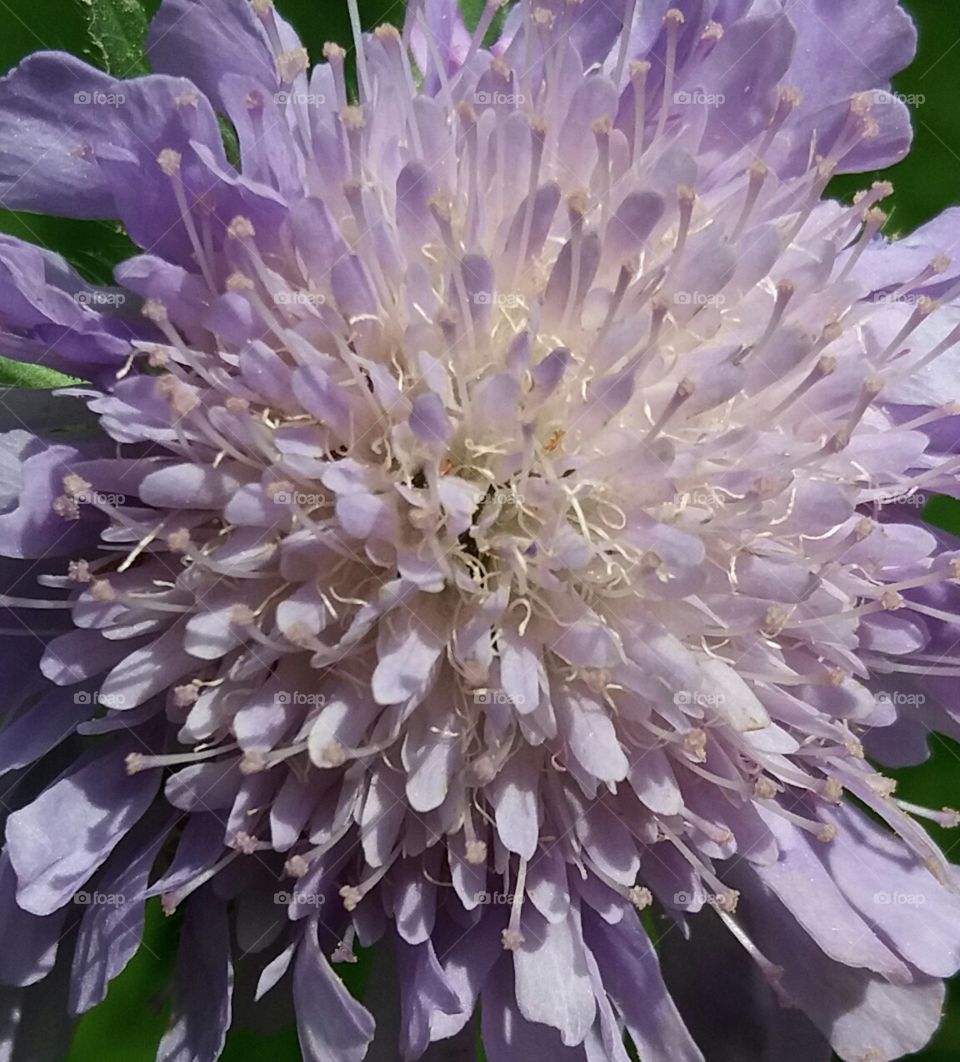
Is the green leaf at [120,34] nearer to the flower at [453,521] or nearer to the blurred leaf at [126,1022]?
the flower at [453,521]

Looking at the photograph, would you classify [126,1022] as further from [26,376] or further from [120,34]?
[120,34]

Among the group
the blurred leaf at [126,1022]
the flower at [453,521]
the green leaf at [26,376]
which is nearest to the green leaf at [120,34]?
the flower at [453,521]

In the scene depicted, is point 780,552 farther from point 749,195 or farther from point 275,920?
point 275,920

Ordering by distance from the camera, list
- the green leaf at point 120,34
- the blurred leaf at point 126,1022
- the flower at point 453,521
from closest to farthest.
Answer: the flower at point 453,521 → the green leaf at point 120,34 → the blurred leaf at point 126,1022

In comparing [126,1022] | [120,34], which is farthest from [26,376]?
[126,1022]

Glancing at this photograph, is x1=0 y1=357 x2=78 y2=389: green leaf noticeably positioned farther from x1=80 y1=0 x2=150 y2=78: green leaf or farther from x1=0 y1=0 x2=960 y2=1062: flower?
x1=80 y1=0 x2=150 y2=78: green leaf

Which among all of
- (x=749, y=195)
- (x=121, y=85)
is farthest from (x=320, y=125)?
(x=749, y=195)
